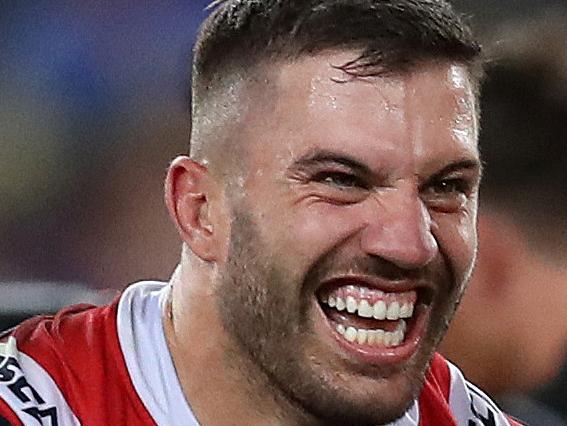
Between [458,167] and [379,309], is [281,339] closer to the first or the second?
[379,309]

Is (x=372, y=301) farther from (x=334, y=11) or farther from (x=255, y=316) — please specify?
(x=334, y=11)

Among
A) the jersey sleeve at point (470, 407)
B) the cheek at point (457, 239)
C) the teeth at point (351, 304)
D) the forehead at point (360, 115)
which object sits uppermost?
the forehead at point (360, 115)

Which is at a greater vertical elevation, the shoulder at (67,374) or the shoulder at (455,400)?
the shoulder at (67,374)

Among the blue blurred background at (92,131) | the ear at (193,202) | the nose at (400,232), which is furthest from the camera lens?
the blue blurred background at (92,131)

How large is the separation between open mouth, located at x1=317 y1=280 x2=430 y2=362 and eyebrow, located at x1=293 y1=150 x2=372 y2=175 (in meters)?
0.10

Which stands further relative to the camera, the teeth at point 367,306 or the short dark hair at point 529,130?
the short dark hair at point 529,130

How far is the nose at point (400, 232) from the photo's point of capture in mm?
958

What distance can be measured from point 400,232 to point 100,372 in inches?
12.1

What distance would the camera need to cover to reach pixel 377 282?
99 cm

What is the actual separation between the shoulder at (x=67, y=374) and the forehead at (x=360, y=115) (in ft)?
0.79

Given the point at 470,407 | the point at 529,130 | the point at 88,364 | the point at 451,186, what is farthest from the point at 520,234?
the point at 88,364

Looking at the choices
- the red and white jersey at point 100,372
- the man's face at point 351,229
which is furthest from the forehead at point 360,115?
the red and white jersey at point 100,372

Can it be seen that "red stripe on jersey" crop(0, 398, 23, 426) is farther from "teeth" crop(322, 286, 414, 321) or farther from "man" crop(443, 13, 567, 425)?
"man" crop(443, 13, 567, 425)

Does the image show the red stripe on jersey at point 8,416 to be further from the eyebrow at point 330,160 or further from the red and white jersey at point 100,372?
the eyebrow at point 330,160
